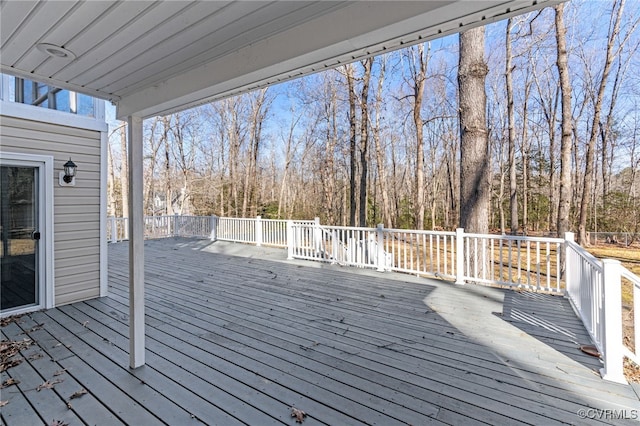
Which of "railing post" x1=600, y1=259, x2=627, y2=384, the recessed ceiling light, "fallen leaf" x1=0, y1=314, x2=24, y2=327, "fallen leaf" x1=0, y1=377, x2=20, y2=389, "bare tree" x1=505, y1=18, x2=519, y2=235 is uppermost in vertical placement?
"bare tree" x1=505, y1=18, x2=519, y2=235

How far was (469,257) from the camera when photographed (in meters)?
5.25

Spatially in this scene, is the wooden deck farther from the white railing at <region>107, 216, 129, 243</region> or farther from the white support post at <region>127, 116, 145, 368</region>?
the white railing at <region>107, 216, 129, 243</region>

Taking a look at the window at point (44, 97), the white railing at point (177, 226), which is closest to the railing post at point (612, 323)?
the window at point (44, 97)

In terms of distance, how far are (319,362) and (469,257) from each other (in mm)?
3650

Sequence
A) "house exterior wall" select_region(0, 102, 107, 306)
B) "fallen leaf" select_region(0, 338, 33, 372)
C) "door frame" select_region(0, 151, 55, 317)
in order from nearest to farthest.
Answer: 1. "fallen leaf" select_region(0, 338, 33, 372)
2. "house exterior wall" select_region(0, 102, 107, 306)
3. "door frame" select_region(0, 151, 55, 317)

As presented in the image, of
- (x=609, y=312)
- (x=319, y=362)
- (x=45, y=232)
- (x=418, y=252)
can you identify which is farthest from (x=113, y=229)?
(x=609, y=312)

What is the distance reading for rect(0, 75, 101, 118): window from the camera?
3.86m

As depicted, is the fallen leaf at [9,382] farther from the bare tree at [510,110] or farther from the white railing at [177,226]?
the bare tree at [510,110]

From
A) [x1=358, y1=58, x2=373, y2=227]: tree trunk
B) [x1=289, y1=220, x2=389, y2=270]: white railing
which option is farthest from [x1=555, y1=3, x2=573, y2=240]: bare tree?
[x1=358, y1=58, x2=373, y2=227]: tree trunk

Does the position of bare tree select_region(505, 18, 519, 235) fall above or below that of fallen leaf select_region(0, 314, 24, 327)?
above

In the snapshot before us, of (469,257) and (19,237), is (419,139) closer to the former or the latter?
(469,257)

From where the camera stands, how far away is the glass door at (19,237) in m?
3.77

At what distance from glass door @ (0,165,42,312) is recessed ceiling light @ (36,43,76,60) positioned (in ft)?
9.64

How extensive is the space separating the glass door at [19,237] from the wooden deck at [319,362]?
1.26 ft
